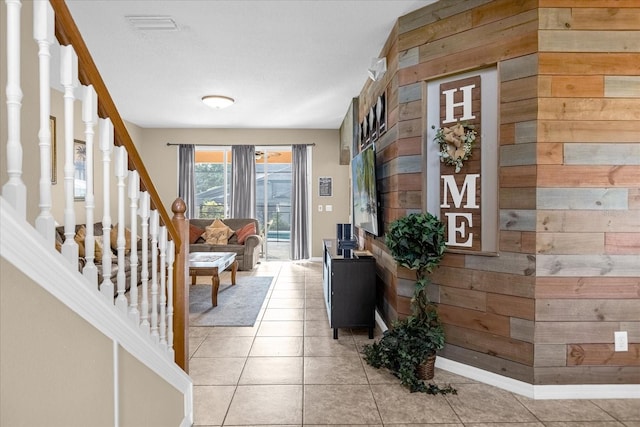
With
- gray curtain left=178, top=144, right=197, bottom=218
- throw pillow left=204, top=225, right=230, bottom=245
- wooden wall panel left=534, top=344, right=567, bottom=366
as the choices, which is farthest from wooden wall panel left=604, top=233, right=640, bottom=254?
gray curtain left=178, top=144, right=197, bottom=218

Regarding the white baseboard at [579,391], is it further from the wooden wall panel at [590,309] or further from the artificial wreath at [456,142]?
the artificial wreath at [456,142]

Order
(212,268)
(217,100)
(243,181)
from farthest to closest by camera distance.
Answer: (243,181) → (217,100) → (212,268)

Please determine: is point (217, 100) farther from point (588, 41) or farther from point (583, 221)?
point (583, 221)

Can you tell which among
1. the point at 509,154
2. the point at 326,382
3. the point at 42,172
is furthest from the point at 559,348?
the point at 42,172

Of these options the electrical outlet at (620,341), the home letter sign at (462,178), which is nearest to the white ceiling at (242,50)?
the home letter sign at (462,178)

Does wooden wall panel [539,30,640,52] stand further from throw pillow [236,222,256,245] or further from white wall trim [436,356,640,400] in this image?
throw pillow [236,222,256,245]

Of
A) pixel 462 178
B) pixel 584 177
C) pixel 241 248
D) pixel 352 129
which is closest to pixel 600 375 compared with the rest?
pixel 584 177

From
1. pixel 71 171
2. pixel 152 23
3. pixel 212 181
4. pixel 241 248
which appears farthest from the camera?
pixel 212 181

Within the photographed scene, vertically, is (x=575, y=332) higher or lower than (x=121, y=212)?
lower

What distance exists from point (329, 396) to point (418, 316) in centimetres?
82

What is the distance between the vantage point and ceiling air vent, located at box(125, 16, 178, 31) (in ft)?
9.58

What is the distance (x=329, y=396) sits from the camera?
2357mm

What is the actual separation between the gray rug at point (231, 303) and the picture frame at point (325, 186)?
7.72 feet

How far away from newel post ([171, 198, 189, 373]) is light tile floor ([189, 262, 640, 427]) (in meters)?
0.48
